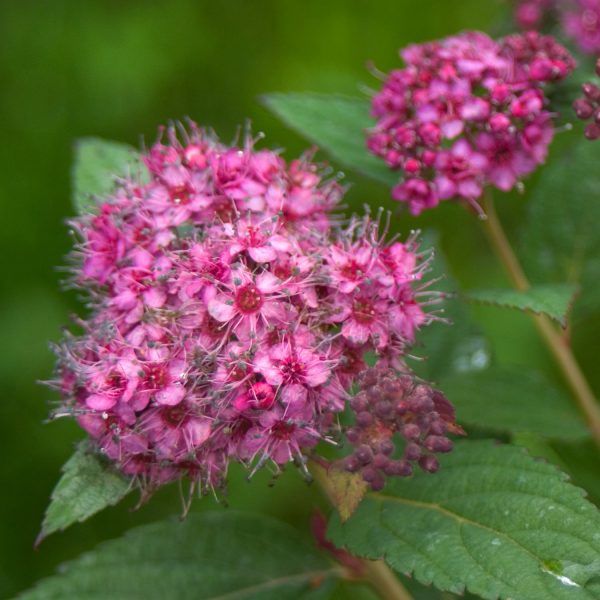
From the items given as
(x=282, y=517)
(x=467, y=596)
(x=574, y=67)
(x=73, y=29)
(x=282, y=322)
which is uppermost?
(x=73, y=29)

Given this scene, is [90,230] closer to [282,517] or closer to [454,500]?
[454,500]

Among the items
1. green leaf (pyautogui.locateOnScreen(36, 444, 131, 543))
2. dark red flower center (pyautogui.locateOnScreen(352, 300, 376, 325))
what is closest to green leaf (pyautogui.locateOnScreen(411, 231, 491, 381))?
dark red flower center (pyautogui.locateOnScreen(352, 300, 376, 325))

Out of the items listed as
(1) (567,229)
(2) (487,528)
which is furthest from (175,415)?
(1) (567,229)

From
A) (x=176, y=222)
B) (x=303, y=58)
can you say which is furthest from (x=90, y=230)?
(x=303, y=58)

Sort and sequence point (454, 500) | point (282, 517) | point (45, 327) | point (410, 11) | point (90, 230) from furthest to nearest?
point (410, 11), point (45, 327), point (282, 517), point (90, 230), point (454, 500)

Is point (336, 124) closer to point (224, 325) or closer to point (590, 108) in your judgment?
point (590, 108)

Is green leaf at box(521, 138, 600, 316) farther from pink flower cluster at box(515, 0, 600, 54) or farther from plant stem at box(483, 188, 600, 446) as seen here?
pink flower cluster at box(515, 0, 600, 54)
